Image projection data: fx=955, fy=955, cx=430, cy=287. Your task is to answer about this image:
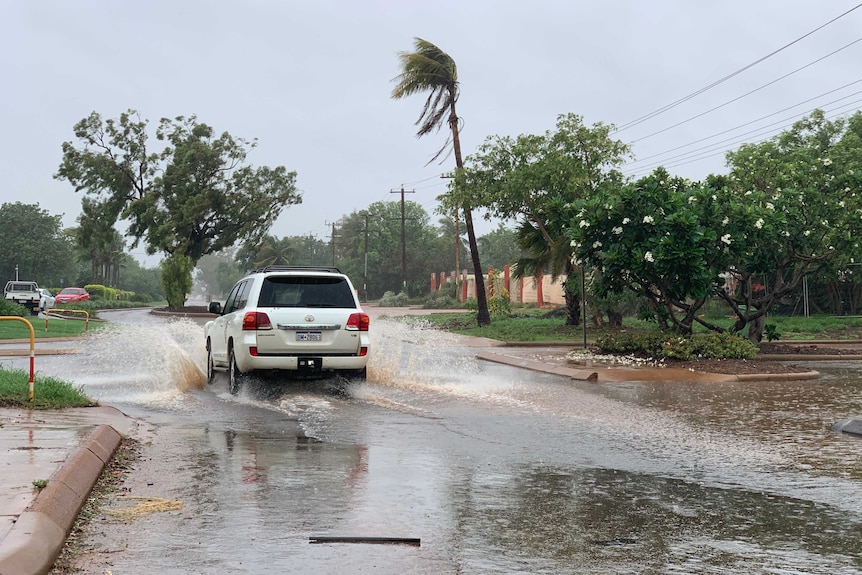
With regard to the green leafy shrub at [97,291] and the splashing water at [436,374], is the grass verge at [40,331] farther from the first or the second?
the green leafy shrub at [97,291]

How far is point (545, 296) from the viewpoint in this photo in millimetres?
60062

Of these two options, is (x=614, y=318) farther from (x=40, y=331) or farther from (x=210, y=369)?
(x=40, y=331)

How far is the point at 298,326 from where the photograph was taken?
1349cm

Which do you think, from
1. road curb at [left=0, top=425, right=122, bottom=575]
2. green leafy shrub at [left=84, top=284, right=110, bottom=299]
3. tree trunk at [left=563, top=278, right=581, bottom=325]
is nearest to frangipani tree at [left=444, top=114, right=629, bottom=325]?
tree trunk at [left=563, top=278, right=581, bottom=325]

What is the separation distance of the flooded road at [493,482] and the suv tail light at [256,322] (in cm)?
106

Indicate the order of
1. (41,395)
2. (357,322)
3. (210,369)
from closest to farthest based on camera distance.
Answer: (41,395)
(357,322)
(210,369)

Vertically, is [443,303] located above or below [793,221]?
below

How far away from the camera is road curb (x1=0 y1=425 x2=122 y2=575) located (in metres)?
4.99

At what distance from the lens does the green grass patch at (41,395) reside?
36.4 ft

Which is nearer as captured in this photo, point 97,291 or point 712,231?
point 712,231

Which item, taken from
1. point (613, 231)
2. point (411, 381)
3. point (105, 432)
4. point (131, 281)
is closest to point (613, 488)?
point (105, 432)

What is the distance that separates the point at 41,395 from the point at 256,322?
3.05m

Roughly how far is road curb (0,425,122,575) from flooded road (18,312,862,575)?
0.80 ft

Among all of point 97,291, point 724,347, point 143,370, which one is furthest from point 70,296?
point 724,347
